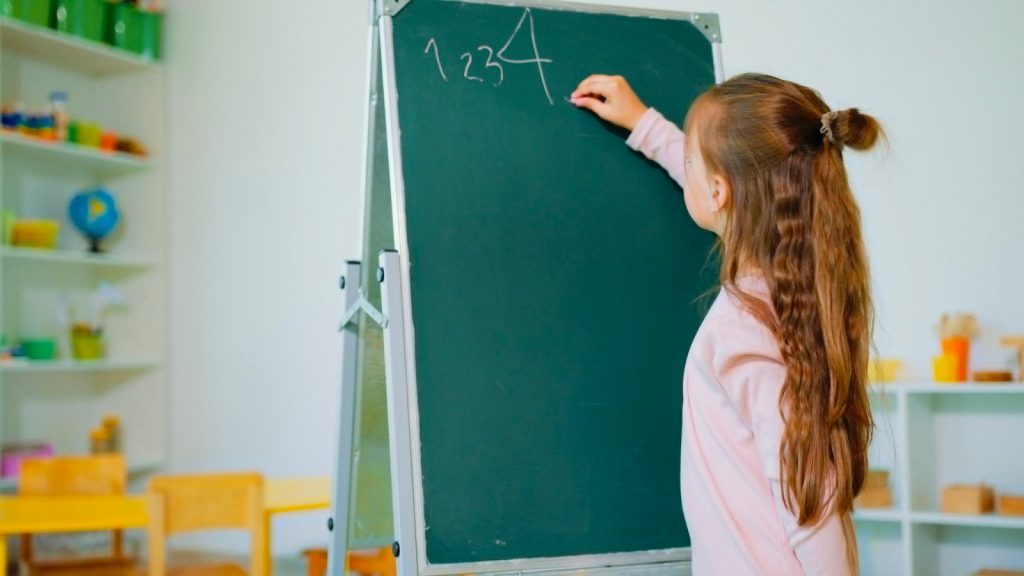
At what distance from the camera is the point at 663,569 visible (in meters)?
1.87

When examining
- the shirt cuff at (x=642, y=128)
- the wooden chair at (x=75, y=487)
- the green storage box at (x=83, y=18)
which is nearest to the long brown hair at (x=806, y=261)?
the shirt cuff at (x=642, y=128)

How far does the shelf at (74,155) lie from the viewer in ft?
15.2

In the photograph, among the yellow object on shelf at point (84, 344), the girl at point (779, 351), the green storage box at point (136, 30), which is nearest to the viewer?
the girl at point (779, 351)

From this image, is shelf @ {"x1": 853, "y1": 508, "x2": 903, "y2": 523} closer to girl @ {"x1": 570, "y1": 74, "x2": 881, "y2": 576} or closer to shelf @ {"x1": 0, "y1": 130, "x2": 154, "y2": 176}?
girl @ {"x1": 570, "y1": 74, "x2": 881, "y2": 576}

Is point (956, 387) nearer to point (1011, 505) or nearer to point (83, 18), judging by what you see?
point (1011, 505)

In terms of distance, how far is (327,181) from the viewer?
Result: 16.1ft

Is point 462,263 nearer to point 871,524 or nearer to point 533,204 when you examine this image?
point 533,204

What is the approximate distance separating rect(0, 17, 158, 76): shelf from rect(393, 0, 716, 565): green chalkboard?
337cm

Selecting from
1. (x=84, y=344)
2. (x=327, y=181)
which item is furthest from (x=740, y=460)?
(x=84, y=344)

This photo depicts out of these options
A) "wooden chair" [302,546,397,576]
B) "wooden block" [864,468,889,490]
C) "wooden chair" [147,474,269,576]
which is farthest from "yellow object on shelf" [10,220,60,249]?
"wooden block" [864,468,889,490]

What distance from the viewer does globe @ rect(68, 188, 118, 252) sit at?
5.05m

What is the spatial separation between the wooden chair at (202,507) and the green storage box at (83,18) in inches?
107

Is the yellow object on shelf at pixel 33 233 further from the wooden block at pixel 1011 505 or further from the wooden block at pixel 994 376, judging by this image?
the wooden block at pixel 1011 505

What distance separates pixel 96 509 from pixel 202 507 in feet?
1.83
